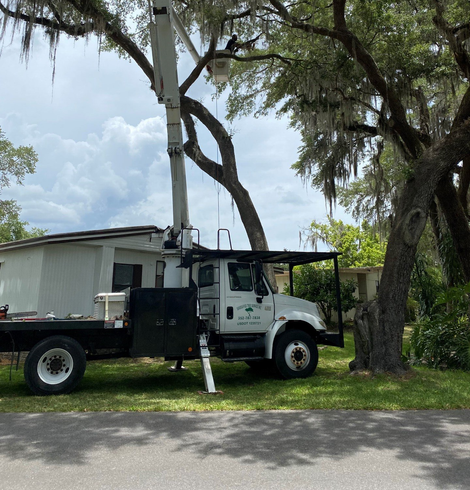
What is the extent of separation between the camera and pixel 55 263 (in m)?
14.0

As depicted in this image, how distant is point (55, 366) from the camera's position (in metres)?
7.67

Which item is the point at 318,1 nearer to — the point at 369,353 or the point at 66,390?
the point at 369,353

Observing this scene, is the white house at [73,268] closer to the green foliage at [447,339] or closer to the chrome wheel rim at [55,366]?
the chrome wheel rim at [55,366]

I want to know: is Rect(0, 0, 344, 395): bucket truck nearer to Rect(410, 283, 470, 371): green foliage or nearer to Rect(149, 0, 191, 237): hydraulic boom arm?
Rect(149, 0, 191, 237): hydraulic boom arm

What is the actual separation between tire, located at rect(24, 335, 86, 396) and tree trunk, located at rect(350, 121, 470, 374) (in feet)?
18.8

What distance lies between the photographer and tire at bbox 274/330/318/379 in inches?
350

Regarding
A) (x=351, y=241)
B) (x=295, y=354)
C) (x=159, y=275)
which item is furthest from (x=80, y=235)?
(x=351, y=241)

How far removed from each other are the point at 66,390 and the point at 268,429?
12.9 feet

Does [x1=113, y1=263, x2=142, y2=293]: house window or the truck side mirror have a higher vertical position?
[x1=113, y1=263, x2=142, y2=293]: house window

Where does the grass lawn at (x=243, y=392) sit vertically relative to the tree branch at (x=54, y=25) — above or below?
below

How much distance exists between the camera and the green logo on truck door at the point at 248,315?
890cm

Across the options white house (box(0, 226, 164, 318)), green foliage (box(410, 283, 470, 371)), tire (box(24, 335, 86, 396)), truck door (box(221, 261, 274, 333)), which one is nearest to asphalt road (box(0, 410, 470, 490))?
tire (box(24, 335, 86, 396))

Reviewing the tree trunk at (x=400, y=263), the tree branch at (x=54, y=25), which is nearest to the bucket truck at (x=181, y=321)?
Answer: the tree trunk at (x=400, y=263)

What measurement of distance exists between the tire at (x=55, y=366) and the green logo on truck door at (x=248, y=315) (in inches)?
120
